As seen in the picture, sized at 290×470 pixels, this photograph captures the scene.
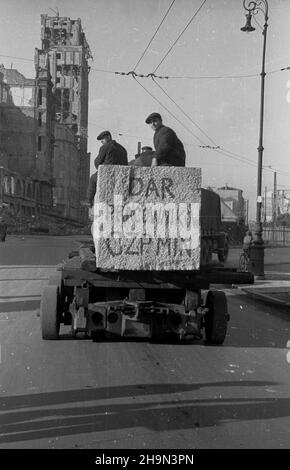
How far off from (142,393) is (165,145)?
283cm

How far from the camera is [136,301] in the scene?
6469 mm

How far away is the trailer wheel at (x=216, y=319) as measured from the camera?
7098mm

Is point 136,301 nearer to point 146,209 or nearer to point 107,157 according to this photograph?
point 146,209

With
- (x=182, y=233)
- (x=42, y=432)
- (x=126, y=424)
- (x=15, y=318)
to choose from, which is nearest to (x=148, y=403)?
(x=126, y=424)

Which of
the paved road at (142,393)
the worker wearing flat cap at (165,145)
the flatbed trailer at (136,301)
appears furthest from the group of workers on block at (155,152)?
the paved road at (142,393)

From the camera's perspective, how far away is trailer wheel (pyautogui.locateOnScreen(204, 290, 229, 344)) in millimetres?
7098

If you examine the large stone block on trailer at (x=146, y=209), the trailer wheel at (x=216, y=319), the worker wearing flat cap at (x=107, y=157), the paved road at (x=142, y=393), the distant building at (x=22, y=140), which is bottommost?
the paved road at (x=142, y=393)

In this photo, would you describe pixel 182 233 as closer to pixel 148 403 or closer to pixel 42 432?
pixel 148 403

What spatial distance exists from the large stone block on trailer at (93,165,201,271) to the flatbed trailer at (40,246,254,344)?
484 mm

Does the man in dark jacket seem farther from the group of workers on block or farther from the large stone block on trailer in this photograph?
the large stone block on trailer

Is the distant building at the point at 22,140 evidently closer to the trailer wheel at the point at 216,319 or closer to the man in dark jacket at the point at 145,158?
the man in dark jacket at the point at 145,158

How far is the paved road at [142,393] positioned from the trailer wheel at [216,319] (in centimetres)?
13

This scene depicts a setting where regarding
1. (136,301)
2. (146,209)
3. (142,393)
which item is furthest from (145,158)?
(142,393)
